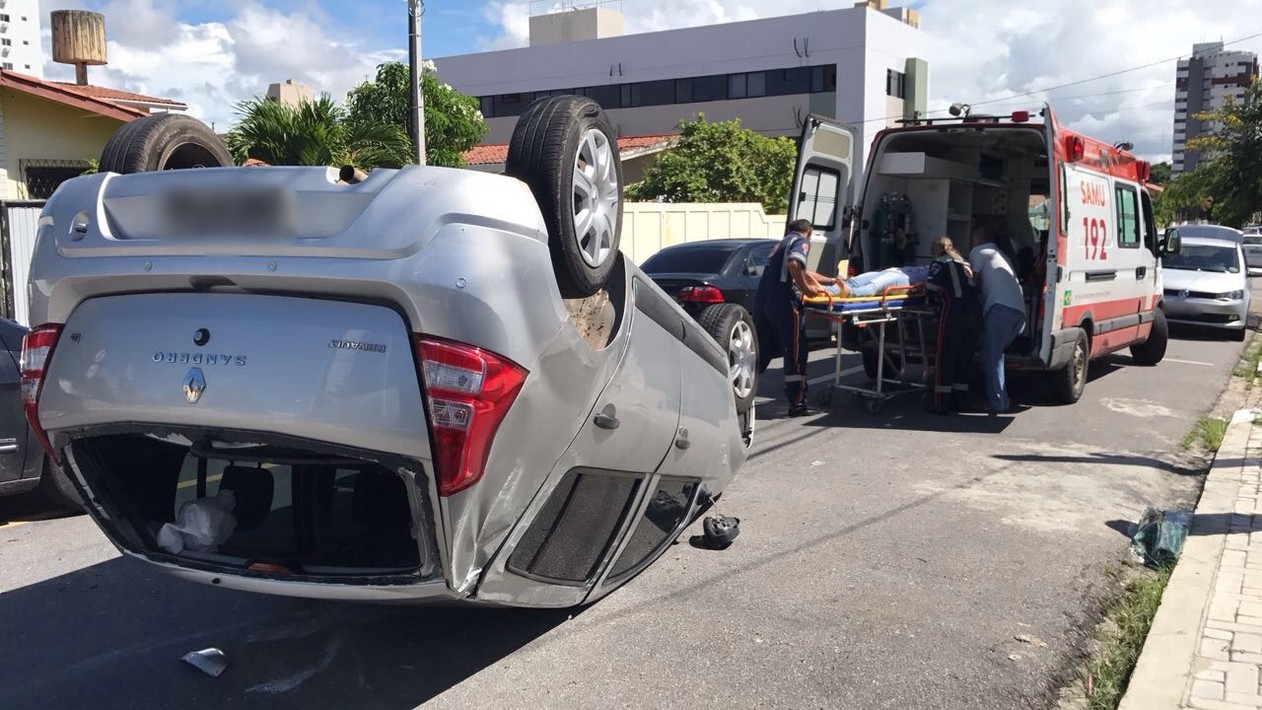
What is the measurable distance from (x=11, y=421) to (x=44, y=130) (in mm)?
10600

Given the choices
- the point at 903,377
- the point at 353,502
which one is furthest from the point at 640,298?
the point at 903,377

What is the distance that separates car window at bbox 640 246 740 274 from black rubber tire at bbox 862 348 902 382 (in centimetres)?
242

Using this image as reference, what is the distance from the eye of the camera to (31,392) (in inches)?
148

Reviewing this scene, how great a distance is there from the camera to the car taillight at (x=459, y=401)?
3.24 m

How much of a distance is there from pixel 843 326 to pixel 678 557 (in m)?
5.01

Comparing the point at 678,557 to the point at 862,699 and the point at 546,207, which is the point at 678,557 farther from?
the point at 546,207

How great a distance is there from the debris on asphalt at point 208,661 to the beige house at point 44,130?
39.8 ft

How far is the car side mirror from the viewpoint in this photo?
42.3ft

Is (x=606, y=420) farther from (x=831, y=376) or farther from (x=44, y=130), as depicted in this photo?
(x=44, y=130)

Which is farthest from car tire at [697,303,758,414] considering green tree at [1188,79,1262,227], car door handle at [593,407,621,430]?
green tree at [1188,79,1262,227]

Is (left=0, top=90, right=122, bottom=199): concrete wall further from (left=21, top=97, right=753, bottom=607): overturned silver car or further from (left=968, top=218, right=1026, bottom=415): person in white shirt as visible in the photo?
(left=21, top=97, right=753, bottom=607): overturned silver car

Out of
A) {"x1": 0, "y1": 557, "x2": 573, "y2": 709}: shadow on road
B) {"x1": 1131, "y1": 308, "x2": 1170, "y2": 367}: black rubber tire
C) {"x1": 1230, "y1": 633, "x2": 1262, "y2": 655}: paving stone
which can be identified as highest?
{"x1": 1131, "y1": 308, "x2": 1170, "y2": 367}: black rubber tire

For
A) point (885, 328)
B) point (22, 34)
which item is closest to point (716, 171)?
point (885, 328)

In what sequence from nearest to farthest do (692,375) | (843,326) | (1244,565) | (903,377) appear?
(692,375), (1244,565), (843,326), (903,377)
